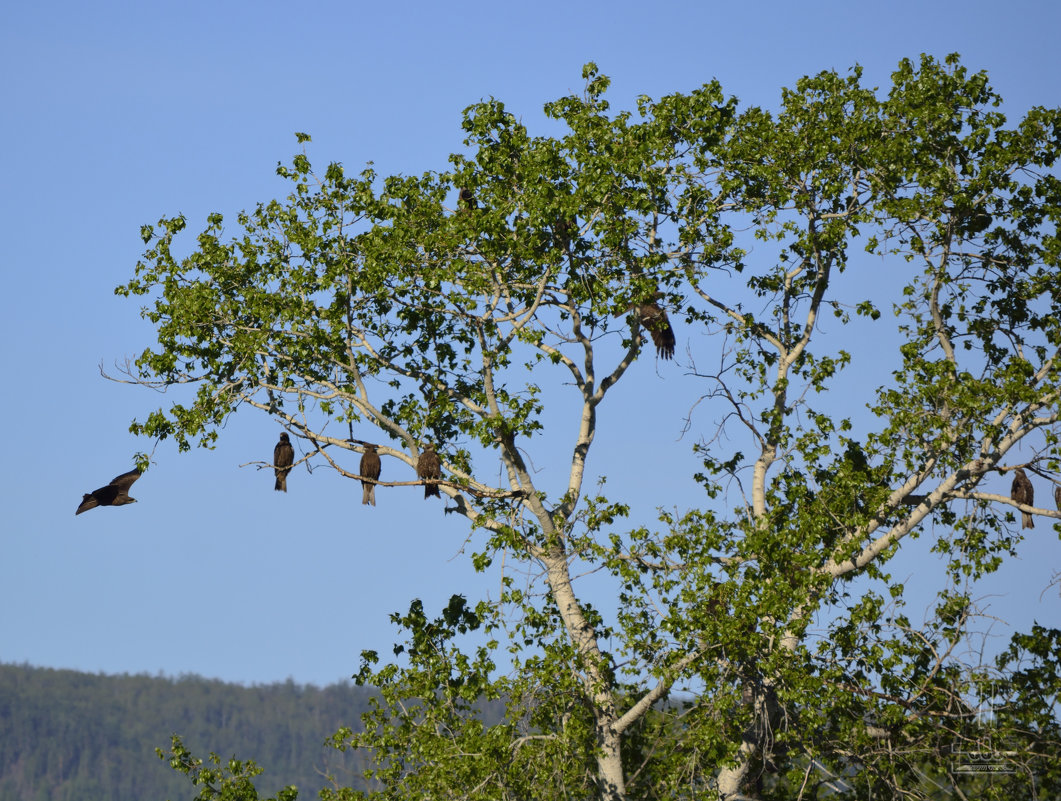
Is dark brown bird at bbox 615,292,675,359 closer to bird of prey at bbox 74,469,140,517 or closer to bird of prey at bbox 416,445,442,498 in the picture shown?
bird of prey at bbox 416,445,442,498

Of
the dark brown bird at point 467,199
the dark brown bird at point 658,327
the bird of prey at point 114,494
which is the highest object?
the dark brown bird at point 467,199

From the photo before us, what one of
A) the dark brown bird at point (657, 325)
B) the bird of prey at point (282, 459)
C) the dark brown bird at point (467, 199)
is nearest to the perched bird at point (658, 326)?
the dark brown bird at point (657, 325)

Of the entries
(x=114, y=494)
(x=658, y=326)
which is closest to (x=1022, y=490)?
(x=658, y=326)

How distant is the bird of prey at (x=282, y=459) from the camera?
61.6 feet

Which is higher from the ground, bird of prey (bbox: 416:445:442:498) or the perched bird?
the perched bird

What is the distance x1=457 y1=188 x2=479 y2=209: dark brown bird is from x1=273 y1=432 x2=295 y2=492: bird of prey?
12.2 feet

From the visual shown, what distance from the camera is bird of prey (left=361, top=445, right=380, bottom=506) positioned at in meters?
18.0

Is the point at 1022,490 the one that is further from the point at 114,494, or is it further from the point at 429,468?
the point at 114,494

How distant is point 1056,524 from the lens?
17.4 meters

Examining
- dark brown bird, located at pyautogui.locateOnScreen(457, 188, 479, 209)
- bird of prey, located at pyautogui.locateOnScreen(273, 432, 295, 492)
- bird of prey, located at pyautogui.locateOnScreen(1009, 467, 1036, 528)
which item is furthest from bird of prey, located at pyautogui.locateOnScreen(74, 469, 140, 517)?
bird of prey, located at pyautogui.locateOnScreen(1009, 467, 1036, 528)

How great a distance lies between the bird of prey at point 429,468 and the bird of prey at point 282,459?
1661 millimetres

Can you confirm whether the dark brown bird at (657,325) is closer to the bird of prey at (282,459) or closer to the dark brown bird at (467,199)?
the dark brown bird at (467,199)

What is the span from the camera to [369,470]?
59.8ft

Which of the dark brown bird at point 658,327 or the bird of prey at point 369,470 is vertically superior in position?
the dark brown bird at point 658,327
